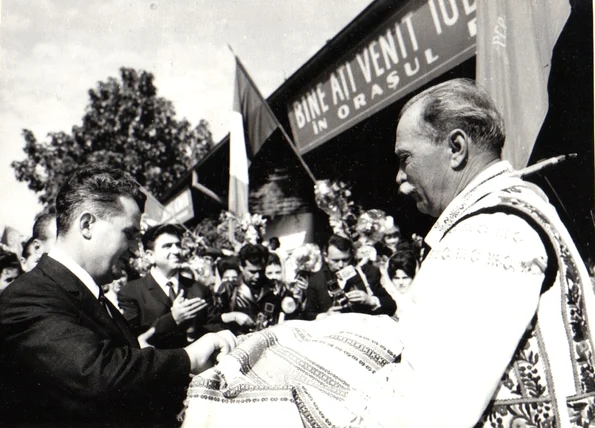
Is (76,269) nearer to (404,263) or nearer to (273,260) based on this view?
(404,263)

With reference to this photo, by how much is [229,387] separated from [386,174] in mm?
6150

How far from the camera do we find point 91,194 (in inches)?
84.0

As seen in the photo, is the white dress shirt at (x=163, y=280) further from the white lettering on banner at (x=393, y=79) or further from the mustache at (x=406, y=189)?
the white lettering on banner at (x=393, y=79)

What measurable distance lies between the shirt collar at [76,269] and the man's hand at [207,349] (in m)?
0.40

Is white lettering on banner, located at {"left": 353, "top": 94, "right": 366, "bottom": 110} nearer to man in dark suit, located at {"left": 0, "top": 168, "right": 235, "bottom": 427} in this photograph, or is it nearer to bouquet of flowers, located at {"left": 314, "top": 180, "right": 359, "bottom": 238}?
bouquet of flowers, located at {"left": 314, "top": 180, "right": 359, "bottom": 238}

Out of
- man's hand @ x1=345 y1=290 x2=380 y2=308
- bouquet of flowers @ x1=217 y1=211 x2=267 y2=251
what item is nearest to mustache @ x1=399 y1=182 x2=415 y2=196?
man's hand @ x1=345 y1=290 x2=380 y2=308

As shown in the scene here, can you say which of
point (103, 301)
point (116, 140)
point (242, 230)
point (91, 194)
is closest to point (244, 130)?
point (242, 230)

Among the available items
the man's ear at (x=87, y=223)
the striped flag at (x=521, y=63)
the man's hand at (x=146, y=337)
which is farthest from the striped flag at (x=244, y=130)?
the man's ear at (x=87, y=223)

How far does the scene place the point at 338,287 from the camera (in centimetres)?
453

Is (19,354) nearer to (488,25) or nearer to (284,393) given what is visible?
(284,393)

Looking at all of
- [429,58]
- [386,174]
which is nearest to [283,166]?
[386,174]

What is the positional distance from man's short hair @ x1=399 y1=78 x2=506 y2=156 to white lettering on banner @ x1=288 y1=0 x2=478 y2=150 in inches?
75.6

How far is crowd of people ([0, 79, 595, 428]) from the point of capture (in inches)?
46.9

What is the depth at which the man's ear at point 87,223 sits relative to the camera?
6.79 feet
